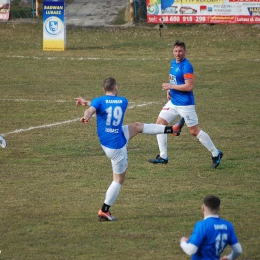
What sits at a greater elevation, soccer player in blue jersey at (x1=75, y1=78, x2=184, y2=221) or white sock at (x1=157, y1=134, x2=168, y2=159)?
soccer player in blue jersey at (x1=75, y1=78, x2=184, y2=221)

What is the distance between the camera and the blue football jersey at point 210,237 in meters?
8.20

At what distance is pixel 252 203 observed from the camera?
12359mm

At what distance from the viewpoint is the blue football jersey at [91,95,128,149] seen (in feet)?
37.5

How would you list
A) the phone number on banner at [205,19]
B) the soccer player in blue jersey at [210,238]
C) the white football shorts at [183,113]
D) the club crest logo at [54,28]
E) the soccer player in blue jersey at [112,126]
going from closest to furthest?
1. the soccer player in blue jersey at [210,238]
2. the soccer player in blue jersey at [112,126]
3. the white football shorts at [183,113]
4. the club crest logo at [54,28]
5. the phone number on banner at [205,19]

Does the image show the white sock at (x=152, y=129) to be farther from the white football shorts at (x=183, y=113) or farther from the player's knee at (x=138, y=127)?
the white football shorts at (x=183, y=113)

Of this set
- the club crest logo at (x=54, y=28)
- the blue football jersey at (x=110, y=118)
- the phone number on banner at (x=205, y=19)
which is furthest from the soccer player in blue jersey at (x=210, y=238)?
the phone number on banner at (x=205, y=19)

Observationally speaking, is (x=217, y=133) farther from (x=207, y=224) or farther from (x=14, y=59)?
(x=14, y=59)

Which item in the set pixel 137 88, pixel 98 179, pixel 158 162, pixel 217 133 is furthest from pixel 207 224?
pixel 137 88

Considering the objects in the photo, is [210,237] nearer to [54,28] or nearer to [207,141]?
[207,141]

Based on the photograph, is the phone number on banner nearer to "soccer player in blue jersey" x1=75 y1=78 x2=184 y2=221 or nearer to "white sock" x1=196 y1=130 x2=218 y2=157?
"white sock" x1=196 y1=130 x2=218 y2=157

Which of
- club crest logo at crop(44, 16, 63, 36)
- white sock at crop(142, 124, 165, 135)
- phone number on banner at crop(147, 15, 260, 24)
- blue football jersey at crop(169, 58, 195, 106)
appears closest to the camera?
white sock at crop(142, 124, 165, 135)

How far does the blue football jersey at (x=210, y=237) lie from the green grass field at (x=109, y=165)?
164 cm

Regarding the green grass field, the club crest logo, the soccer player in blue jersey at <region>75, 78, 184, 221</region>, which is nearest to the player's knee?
the soccer player in blue jersey at <region>75, 78, 184, 221</region>

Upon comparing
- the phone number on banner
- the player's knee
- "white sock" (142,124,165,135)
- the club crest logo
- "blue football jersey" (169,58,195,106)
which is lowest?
"white sock" (142,124,165,135)
